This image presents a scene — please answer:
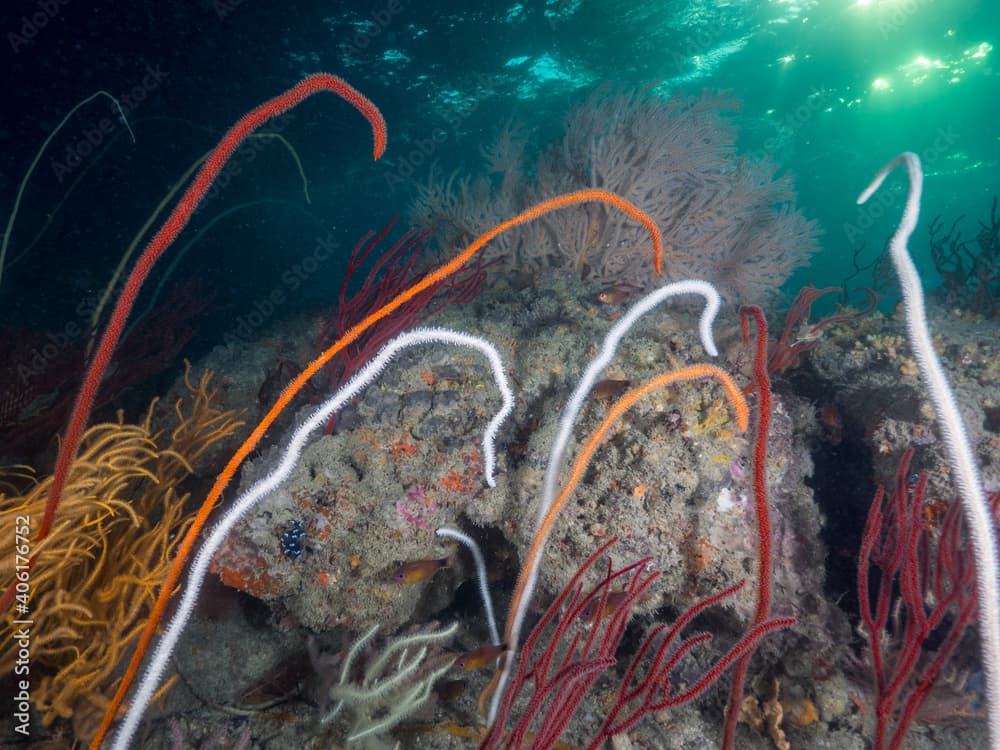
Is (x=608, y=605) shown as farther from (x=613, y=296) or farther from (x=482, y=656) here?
(x=613, y=296)

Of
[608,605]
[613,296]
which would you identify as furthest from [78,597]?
[613,296]

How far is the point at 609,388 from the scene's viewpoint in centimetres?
282

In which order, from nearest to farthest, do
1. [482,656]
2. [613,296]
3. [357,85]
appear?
[482,656], [613,296], [357,85]

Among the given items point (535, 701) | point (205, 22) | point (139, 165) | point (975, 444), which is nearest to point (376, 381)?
point (535, 701)

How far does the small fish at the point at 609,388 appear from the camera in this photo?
2.82m

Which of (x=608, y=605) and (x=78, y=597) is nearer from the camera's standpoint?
(x=78, y=597)

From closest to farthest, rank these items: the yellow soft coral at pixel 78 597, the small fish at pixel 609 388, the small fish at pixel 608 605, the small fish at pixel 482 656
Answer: the yellow soft coral at pixel 78 597, the small fish at pixel 482 656, the small fish at pixel 608 605, the small fish at pixel 609 388

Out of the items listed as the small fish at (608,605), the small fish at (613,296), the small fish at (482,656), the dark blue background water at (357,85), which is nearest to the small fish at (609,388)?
the small fish at (608,605)

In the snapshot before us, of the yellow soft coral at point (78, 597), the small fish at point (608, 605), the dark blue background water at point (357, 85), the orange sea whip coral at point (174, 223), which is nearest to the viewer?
the orange sea whip coral at point (174, 223)

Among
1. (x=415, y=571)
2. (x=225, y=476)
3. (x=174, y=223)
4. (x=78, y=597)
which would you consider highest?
(x=174, y=223)

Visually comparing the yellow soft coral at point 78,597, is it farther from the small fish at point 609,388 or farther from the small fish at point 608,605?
the small fish at point 609,388

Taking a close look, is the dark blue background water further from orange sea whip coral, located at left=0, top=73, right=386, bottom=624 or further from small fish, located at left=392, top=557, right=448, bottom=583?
small fish, located at left=392, top=557, right=448, bottom=583

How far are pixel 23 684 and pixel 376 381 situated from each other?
211 centimetres

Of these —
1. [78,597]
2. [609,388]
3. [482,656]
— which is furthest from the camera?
[609,388]
